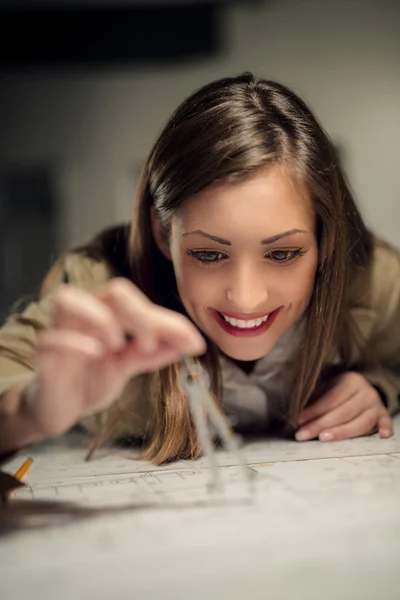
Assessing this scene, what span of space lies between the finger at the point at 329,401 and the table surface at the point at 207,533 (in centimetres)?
16

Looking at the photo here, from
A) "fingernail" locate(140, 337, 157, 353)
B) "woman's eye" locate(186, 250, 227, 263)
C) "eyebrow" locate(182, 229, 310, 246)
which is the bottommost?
"woman's eye" locate(186, 250, 227, 263)

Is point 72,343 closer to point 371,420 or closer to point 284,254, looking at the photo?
point 284,254

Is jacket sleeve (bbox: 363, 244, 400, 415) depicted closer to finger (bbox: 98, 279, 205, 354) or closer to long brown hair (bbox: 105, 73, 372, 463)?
long brown hair (bbox: 105, 73, 372, 463)

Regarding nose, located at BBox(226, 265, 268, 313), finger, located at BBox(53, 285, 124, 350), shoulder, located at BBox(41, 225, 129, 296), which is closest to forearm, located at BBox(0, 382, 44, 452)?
finger, located at BBox(53, 285, 124, 350)

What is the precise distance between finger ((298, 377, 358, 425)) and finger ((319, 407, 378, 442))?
0.03 m

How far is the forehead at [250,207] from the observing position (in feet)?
2.06

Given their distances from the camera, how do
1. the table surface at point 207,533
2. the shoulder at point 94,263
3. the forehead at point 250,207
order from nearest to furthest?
the table surface at point 207,533 < the forehead at point 250,207 < the shoulder at point 94,263

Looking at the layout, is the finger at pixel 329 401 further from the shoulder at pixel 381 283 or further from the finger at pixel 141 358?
the finger at pixel 141 358

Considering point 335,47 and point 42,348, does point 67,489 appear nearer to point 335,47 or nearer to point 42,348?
point 42,348

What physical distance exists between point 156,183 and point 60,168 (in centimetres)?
99

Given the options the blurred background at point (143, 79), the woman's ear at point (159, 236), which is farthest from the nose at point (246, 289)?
Result: the blurred background at point (143, 79)

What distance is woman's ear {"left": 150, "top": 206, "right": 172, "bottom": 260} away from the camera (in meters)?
0.77

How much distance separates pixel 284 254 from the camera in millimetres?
672

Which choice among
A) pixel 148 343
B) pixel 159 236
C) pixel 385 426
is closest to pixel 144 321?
pixel 148 343
